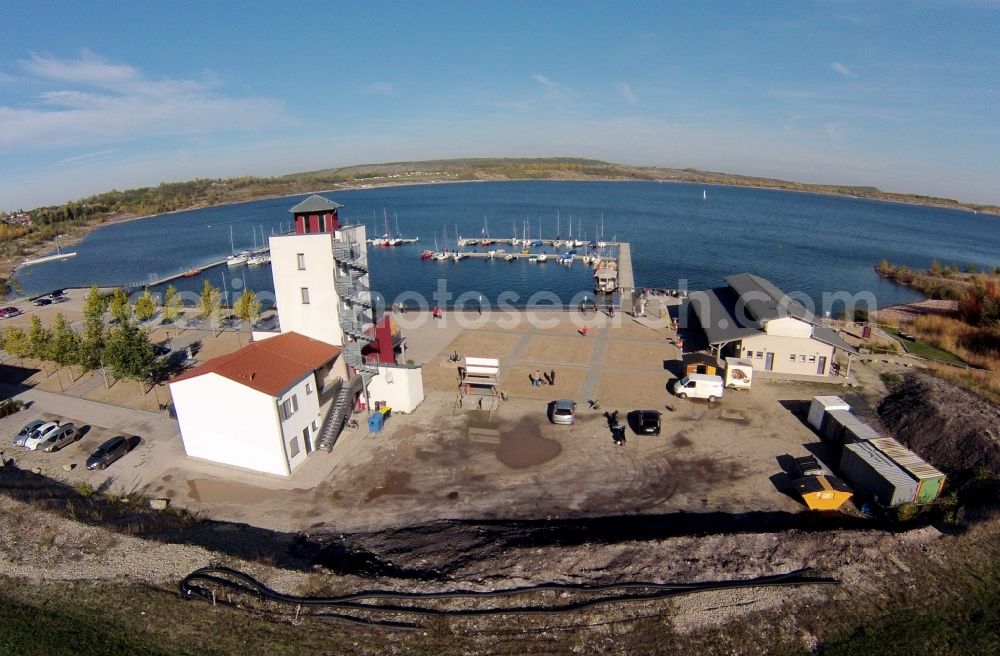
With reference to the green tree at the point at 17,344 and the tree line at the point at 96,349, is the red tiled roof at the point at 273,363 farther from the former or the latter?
the green tree at the point at 17,344

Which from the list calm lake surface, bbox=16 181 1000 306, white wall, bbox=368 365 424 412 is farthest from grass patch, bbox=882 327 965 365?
white wall, bbox=368 365 424 412

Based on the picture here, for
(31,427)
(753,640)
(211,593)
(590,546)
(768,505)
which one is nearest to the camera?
(753,640)

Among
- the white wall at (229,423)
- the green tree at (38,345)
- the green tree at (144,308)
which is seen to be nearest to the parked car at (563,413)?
the white wall at (229,423)

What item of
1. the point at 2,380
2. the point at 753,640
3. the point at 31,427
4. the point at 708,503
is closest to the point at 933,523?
the point at 708,503

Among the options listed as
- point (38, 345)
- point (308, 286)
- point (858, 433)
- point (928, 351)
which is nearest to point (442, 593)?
point (308, 286)

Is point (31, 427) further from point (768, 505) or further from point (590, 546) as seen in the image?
point (768, 505)

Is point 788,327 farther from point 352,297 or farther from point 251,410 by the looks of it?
point 251,410
